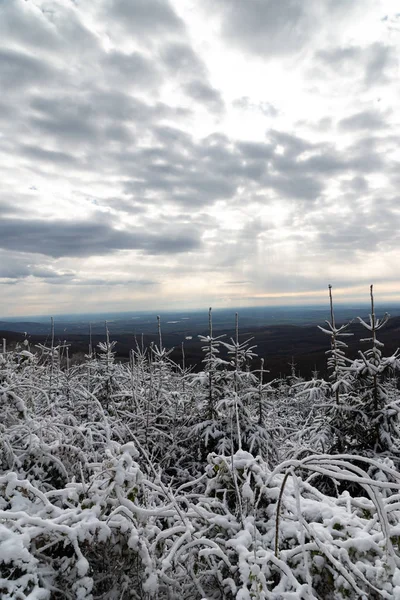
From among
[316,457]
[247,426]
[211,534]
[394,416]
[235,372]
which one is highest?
[316,457]

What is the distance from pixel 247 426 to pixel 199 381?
2.06 m

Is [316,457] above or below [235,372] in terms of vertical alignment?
above

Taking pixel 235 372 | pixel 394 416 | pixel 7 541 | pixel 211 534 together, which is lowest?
pixel 394 416

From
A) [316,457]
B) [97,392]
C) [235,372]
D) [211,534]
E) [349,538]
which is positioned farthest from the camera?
[97,392]

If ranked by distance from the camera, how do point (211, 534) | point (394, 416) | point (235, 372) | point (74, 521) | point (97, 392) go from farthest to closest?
point (97, 392)
point (235, 372)
point (394, 416)
point (211, 534)
point (74, 521)

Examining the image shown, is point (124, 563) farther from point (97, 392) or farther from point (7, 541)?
point (97, 392)

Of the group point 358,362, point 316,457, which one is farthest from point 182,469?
point 316,457

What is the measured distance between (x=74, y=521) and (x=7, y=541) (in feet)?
1.24

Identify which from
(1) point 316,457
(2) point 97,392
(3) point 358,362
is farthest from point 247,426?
(1) point 316,457

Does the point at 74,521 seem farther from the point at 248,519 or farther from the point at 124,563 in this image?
the point at 248,519

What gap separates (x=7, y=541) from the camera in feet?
5.61

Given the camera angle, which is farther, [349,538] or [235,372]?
[235,372]

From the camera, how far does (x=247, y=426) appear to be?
9672 mm

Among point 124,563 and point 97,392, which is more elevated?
point 124,563
